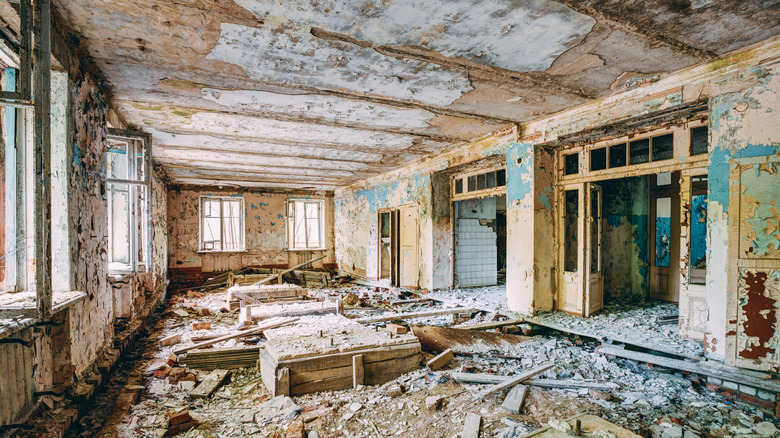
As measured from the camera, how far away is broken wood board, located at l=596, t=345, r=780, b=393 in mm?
2654

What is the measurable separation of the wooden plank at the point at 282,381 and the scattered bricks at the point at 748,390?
11.3 feet

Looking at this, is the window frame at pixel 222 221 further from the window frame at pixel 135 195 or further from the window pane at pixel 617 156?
the window pane at pixel 617 156

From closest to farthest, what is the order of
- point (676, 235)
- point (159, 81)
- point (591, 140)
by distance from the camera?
1. point (159, 81)
2. point (591, 140)
3. point (676, 235)

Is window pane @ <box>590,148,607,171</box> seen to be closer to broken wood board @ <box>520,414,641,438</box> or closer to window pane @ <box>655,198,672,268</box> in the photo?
window pane @ <box>655,198,672,268</box>


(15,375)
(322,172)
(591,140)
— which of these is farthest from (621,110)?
(322,172)

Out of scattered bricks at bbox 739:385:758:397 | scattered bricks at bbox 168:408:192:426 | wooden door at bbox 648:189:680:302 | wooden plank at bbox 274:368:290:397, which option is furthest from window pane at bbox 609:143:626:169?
scattered bricks at bbox 168:408:192:426

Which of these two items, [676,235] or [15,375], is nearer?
[15,375]

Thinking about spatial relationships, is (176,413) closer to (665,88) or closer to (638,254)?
(665,88)

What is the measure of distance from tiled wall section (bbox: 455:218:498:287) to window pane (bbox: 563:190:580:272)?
2506mm

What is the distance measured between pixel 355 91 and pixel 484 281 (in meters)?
5.33

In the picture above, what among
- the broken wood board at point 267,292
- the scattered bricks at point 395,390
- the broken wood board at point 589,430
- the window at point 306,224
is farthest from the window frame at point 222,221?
the broken wood board at point 589,430

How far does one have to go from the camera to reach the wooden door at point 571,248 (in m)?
4.62

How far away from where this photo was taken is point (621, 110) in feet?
12.1

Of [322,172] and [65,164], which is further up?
[322,172]
